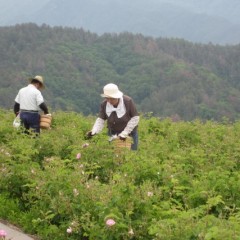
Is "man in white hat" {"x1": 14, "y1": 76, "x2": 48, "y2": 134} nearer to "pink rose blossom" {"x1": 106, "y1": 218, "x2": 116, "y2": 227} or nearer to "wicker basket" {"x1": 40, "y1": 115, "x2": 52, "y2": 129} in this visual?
"wicker basket" {"x1": 40, "y1": 115, "x2": 52, "y2": 129}

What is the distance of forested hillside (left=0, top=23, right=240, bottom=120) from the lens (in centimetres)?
11831

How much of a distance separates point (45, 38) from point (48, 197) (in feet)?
526

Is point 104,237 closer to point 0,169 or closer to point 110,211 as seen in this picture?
point 110,211

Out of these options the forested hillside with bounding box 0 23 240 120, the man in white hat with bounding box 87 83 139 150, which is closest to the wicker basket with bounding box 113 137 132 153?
the man in white hat with bounding box 87 83 139 150

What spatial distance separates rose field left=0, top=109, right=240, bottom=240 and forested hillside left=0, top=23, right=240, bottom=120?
92.3 m

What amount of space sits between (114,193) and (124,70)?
511 feet

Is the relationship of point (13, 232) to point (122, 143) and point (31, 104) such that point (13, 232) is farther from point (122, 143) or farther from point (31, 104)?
point (31, 104)

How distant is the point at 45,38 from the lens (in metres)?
162

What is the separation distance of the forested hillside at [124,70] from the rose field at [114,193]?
303ft

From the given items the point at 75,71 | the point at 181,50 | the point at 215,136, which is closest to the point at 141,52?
the point at 181,50

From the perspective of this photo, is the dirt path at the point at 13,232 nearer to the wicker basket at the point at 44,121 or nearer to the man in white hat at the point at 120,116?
the man in white hat at the point at 120,116

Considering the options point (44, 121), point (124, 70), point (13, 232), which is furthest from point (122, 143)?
point (124, 70)

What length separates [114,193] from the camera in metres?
4.73

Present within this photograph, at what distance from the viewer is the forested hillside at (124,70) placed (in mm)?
118312
